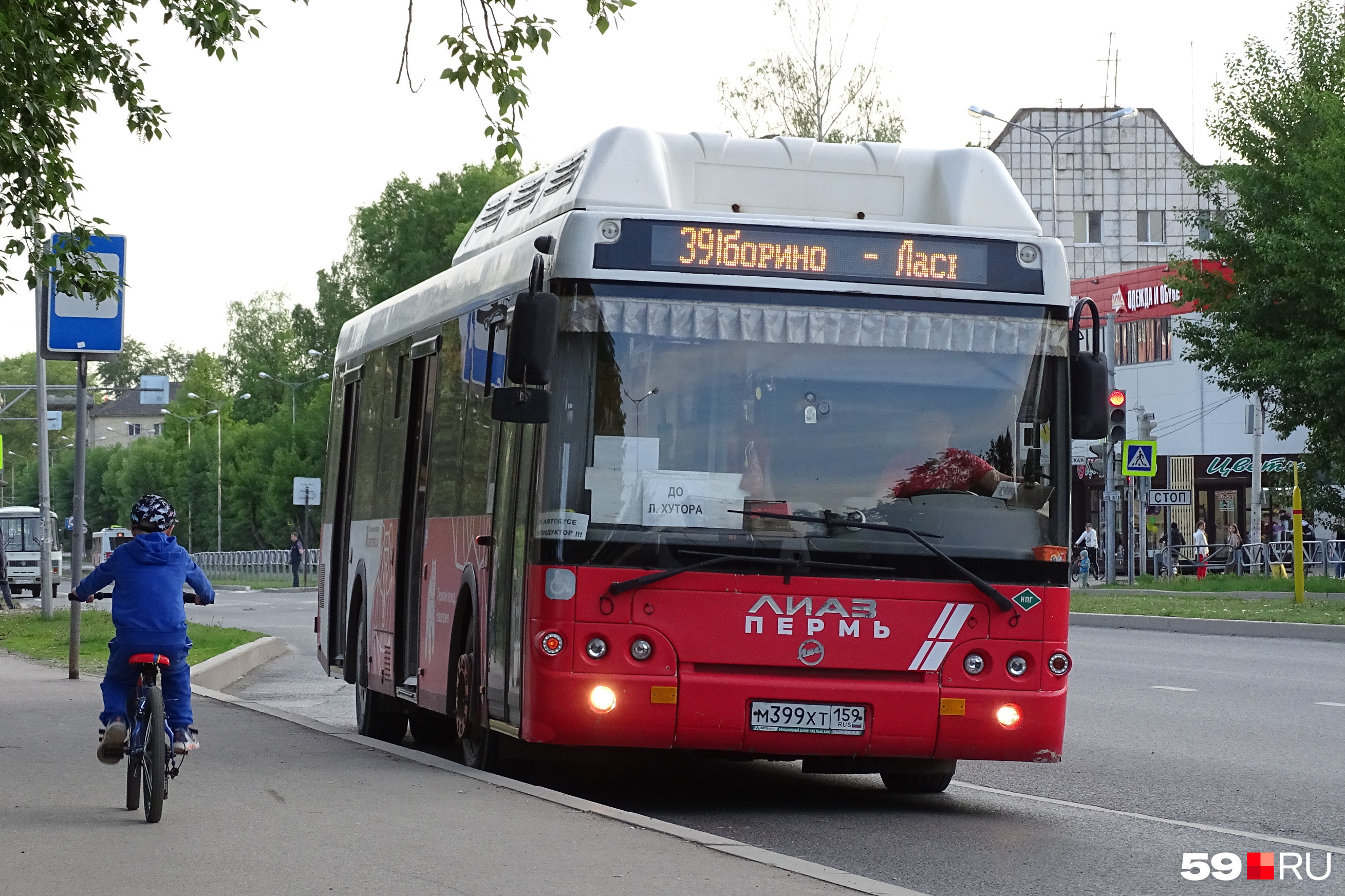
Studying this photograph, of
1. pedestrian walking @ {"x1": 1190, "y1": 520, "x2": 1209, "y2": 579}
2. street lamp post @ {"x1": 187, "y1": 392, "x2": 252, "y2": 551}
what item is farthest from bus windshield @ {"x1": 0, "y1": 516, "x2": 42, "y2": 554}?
street lamp post @ {"x1": 187, "y1": 392, "x2": 252, "y2": 551}

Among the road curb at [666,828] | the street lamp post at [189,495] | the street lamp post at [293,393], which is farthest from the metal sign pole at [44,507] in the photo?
the street lamp post at [189,495]

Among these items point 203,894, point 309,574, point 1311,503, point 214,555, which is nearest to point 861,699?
point 203,894

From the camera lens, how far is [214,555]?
301 feet

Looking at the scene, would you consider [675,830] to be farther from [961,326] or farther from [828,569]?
[961,326]

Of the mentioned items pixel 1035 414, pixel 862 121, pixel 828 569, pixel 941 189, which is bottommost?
pixel 828 569

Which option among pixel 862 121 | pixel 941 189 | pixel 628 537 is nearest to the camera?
pixel 628 537

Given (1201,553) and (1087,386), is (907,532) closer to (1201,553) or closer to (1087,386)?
(1087,386)

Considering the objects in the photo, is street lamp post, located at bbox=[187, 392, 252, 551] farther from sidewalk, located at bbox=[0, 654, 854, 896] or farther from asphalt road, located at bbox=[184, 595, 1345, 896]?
sidewalk, located at bbox=[0, 654, 854, 896]

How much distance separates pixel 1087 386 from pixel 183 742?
4477 millimetres

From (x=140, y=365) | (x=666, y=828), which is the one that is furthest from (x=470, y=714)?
(x=140, y=365)

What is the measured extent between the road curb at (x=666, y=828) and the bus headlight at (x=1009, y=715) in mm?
1605

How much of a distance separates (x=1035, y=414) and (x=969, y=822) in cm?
198

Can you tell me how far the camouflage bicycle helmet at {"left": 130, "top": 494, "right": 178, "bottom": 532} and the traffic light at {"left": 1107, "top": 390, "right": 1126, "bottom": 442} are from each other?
22281 mm

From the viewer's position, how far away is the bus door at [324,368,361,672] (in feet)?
50.3
